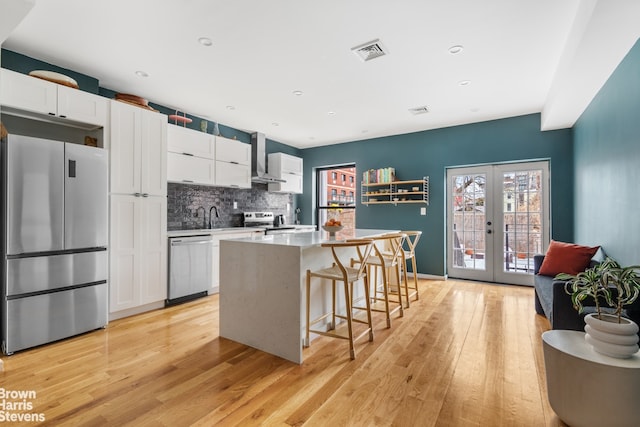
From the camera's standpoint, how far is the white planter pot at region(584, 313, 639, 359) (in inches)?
58.0

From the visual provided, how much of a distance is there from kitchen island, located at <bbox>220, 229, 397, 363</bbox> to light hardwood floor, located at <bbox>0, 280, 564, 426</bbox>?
5.1 inches

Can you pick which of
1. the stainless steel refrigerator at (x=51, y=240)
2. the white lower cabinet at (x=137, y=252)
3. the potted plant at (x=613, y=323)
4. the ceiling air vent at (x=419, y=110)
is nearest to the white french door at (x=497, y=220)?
the ceiling air vent at (x=419, y=110)

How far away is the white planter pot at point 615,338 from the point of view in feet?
4.83

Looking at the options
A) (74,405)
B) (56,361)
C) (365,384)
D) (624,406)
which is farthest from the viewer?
(56,361)

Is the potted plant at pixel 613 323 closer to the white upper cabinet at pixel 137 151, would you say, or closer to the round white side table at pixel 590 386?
the round white side table at pixel 590 386

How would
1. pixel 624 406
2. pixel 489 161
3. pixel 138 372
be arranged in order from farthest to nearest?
pixel 489 161
pixel 138 372
pixel 624 406

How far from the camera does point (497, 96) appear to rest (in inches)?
153

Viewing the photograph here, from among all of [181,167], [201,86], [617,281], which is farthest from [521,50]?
[181,167]

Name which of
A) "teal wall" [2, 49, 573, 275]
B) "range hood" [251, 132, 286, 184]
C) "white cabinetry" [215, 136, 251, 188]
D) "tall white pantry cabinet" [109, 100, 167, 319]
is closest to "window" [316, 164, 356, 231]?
"teal wall" [2, 49, 573, 275]

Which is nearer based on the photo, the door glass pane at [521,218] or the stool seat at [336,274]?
the stool seat at [336,274]

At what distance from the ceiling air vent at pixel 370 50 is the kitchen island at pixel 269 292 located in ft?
5.94

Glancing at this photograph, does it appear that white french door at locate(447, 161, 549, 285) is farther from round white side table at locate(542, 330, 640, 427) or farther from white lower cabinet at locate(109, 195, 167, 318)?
white lower cabinet at locate(109, 195, 167, 318)

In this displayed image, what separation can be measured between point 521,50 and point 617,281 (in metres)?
2.27

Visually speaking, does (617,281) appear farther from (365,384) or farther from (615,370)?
(365,384)
